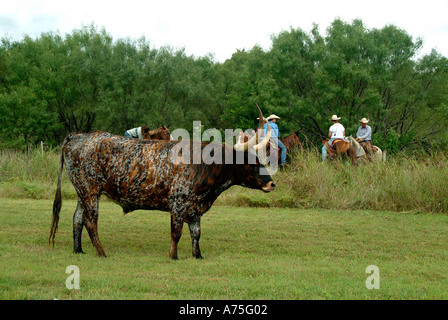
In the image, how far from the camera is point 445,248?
8227mm

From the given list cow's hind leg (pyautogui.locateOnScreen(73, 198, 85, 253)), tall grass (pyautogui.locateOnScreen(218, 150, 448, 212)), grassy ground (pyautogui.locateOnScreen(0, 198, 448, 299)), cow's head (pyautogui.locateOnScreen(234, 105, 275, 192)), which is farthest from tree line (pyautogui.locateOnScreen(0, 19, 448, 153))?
cow's hind leg (pyautogui.locateOnScreen(73, 198, 85, 253))

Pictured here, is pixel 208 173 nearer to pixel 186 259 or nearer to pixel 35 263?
→ pixel 186 259

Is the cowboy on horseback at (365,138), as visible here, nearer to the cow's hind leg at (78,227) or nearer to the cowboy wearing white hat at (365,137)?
the cowboy wearing white hat at (365,137)

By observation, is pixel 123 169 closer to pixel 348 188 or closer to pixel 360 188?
pixel 348 188

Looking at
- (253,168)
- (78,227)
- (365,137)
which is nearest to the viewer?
(253,168)

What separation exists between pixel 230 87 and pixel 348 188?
37.7 m

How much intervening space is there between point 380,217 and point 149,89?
3356 cm

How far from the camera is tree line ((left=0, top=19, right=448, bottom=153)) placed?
3152 cm

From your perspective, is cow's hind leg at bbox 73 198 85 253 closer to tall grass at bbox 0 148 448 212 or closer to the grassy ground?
the grassy ground

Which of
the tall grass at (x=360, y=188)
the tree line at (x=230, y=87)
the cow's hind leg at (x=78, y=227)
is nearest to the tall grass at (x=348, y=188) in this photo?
the tall grass at (x=360, y=188)

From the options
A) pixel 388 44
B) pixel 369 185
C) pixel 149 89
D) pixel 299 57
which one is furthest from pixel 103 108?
pixel 369 185

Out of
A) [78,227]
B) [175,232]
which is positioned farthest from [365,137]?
[78,227]

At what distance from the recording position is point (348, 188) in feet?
45.3

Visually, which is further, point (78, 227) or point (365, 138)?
point (365, 138)
